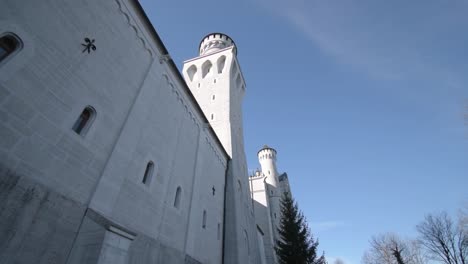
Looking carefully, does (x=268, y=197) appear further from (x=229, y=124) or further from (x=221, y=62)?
(x=221, y=62)

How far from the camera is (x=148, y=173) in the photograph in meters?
8.09

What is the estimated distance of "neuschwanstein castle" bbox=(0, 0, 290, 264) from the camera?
414cm

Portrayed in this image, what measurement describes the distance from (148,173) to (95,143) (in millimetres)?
2669

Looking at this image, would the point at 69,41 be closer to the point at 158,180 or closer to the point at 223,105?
the point at 158,180

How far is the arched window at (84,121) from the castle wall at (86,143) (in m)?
0.11

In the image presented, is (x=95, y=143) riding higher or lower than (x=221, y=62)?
lower

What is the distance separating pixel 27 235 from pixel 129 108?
4274 mm

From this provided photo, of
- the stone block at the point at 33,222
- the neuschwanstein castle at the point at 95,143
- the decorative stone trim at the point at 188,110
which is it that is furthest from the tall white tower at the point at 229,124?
the stone block at the point at 33,222

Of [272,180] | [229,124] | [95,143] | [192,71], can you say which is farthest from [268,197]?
[95,143]

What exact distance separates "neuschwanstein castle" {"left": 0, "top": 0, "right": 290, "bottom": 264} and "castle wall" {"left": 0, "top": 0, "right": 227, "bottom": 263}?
2 centimetres

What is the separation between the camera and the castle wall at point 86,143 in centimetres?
410

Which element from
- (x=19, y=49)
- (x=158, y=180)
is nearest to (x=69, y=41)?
(x=19, y=49)

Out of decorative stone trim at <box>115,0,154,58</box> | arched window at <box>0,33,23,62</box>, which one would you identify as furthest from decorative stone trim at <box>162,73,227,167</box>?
arched window at <box>0,33,23,62</box>

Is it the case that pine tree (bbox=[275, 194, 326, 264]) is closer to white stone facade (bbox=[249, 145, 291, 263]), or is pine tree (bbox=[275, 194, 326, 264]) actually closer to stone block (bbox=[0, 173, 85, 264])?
white stone facade (bbox=[249, 145, 291, 263])
